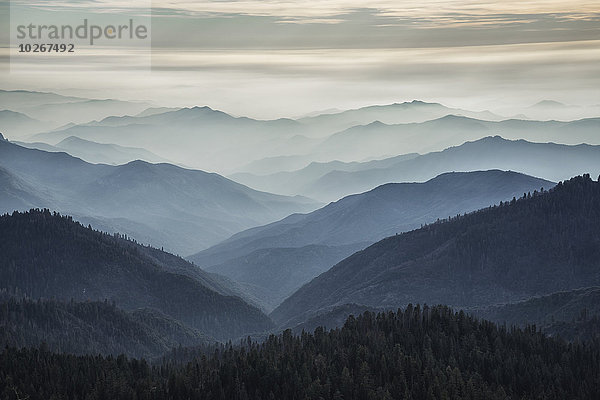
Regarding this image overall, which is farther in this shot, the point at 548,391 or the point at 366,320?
the point at 366,320

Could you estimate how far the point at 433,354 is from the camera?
524ft

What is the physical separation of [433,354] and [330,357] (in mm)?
20321

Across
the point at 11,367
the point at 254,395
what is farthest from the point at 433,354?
the point at 11,367

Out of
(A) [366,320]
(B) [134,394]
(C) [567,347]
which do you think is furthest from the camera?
(A) [366,320]

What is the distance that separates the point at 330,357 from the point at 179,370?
28.4m

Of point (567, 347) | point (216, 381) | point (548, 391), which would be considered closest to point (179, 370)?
point (216, 381)

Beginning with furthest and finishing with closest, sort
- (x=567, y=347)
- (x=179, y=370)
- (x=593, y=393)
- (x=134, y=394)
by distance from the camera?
(x=567, y=347), (x=179, y=370), (x=593, y=393), (x=134, y=394)

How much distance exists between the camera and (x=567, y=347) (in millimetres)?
165875

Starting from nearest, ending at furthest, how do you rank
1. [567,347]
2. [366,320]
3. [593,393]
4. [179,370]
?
[593,393] → [179,370] → [567,347] → [366,320]

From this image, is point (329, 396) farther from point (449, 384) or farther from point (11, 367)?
point (11, 367)

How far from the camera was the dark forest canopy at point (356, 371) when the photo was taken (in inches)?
5359

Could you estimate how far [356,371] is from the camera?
14675cm

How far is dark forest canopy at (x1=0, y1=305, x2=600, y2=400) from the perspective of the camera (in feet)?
447

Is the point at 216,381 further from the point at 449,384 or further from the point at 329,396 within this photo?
the point at 449,384
